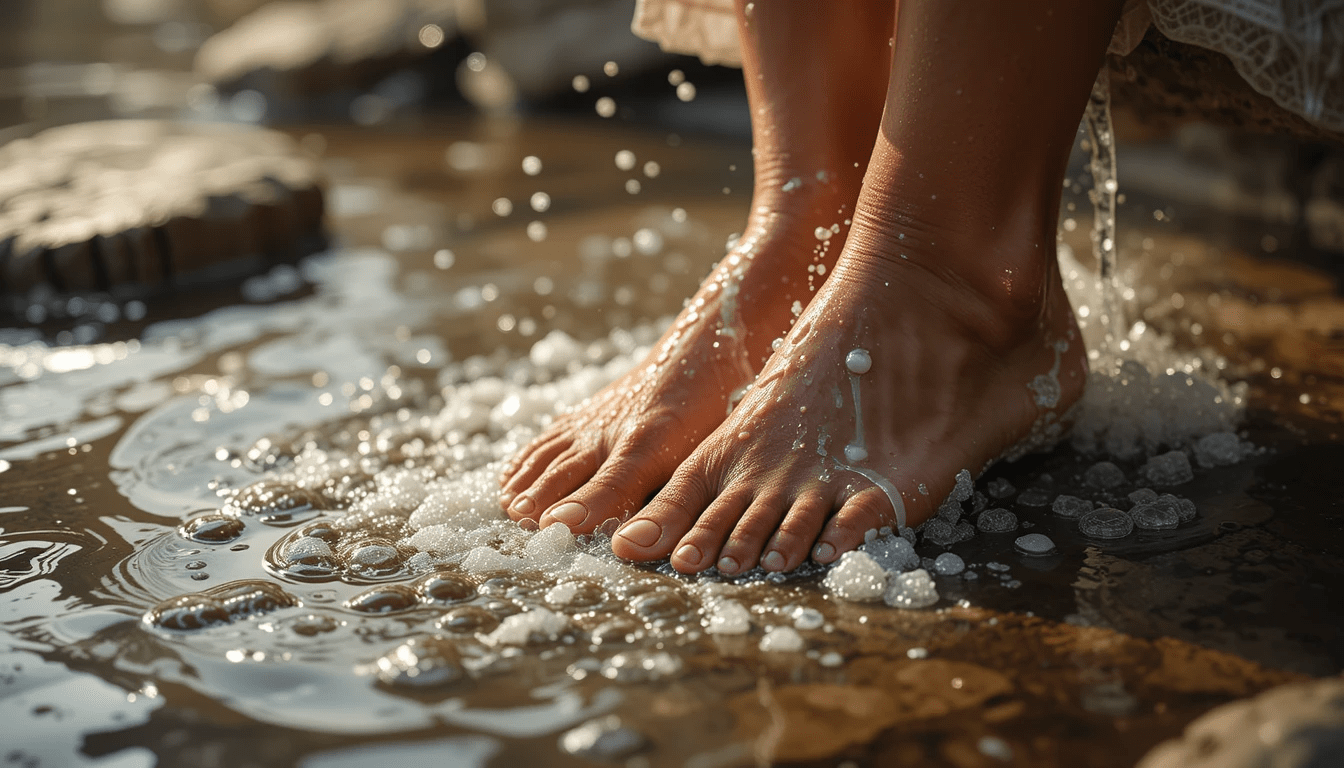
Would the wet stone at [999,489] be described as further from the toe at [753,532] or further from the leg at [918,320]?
the toe at [753,532]

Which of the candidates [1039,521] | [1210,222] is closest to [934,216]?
[1039,521]

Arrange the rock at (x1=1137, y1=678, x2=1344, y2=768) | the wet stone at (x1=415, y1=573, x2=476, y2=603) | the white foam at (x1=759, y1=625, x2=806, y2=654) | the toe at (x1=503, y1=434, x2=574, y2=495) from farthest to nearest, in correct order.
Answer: the toe at (x1=503, y1=434, x2=574, y2=495) → the wet stone at (x1=415, y1=573, x2=476, y2=603) → the white foam at (x1=759, y1=625, x2=806, y2=654) → the rock at (x1=1137, y1=678, x2=1344, y2=768)

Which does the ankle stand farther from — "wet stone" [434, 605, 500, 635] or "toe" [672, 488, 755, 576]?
"wet stone" [434, 605, 500, 635]

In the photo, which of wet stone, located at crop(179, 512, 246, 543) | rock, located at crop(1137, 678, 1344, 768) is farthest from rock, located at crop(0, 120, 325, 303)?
rock, located at crop(1137, 678, 1344, 768)

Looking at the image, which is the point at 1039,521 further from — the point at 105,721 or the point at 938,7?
the point at 105,721

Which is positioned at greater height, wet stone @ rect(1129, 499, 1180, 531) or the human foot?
the human foot

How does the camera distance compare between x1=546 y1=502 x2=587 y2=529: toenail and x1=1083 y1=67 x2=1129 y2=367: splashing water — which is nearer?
x1=546 y1=502 x2=587 y2=529: toenail
